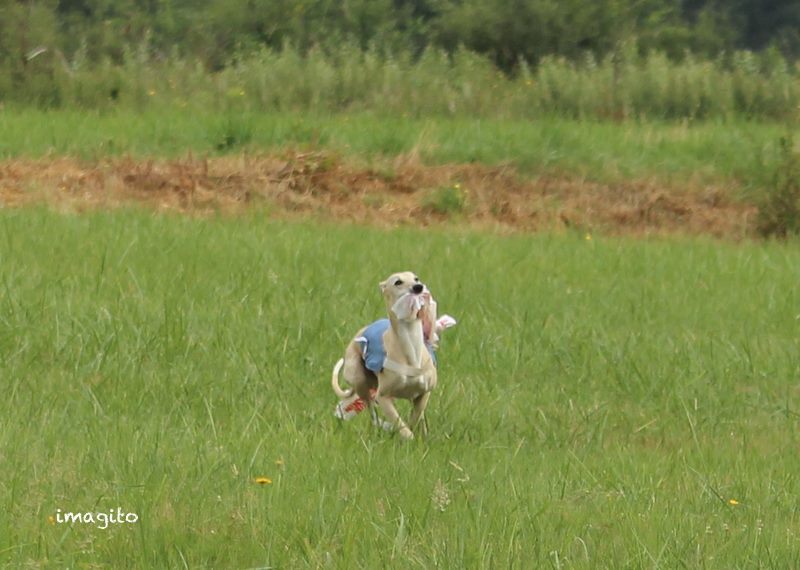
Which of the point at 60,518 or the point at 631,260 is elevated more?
the point at 60,518

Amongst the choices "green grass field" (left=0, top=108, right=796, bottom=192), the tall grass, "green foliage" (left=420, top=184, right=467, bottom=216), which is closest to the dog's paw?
"green foliage" (left=420, top=184, right=467, bottom=216)

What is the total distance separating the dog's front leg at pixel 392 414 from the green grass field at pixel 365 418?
0.28ft

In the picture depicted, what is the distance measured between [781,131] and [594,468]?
45.8 ft

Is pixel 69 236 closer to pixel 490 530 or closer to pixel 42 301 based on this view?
pixel 42 301

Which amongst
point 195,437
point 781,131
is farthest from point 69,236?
point 781,131

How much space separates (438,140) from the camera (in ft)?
58.0

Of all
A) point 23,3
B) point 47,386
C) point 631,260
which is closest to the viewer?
point 47,386

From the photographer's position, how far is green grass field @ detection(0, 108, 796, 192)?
16.3 meters

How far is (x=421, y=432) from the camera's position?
6.33 meters

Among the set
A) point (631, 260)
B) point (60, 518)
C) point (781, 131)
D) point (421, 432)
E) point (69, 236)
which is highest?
point (60, 518)

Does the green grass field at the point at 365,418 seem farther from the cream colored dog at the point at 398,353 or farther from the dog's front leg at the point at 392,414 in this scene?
the cream colored dog at the point at 398,353

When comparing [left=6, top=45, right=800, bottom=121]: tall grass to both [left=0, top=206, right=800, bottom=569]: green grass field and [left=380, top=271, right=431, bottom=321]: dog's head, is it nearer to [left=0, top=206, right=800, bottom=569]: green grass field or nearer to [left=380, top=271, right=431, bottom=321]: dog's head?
[left=0, top=206, right=800, bottom=569]: green grass field

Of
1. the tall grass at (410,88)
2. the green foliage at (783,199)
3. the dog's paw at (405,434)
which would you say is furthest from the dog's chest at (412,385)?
the tall grass at (410,88)

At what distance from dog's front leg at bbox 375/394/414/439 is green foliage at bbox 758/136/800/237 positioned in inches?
403
